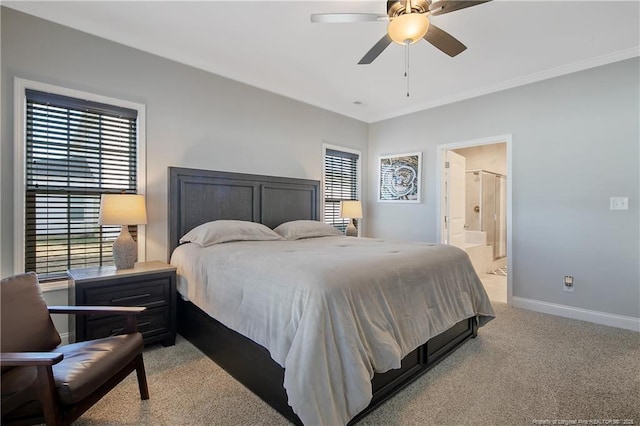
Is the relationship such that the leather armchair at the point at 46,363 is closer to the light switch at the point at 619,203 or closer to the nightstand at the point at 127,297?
the nightstand at the point at 127,297

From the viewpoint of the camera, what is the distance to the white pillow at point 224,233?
2.89m

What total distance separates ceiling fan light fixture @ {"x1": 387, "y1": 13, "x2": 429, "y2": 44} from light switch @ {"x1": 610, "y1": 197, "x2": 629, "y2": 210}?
2874 millimetres

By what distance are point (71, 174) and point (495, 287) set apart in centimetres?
558

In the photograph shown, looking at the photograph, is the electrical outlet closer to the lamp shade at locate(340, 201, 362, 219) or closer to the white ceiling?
the white ceiling

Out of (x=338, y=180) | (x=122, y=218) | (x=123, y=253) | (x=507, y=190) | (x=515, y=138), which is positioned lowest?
(x=123, y=253)

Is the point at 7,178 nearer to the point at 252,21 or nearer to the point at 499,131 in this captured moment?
the point at 252,21

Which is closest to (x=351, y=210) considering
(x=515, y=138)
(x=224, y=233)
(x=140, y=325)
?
(x=224, y=233)

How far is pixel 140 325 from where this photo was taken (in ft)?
8.12

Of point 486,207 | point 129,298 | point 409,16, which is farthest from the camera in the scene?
point 486,207

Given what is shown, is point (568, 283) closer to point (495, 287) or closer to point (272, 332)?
point (495, 287)

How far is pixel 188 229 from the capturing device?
326cm

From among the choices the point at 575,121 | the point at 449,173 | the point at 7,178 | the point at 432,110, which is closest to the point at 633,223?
the point at 575,121

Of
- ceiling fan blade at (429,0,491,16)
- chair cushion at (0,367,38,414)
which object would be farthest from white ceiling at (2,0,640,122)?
chair cushion at (0,367,38,414)

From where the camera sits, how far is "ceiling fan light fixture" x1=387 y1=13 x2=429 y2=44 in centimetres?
187
